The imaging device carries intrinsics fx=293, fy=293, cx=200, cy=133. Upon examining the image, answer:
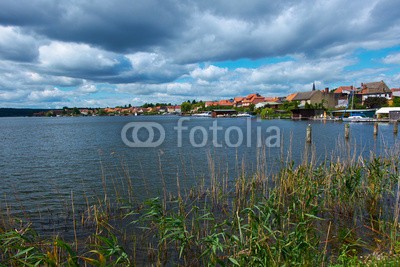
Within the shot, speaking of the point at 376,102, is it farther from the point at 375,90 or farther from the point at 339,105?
the point at 375,90

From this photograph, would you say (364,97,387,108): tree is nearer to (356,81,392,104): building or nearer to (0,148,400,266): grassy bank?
(356,81,392,104): building

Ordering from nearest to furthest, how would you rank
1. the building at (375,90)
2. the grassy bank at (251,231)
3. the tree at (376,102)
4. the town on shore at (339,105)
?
the grassy bank at (251,231)
the town on shore at (339,105)
the tree at (376,102)
the building at (375,90)

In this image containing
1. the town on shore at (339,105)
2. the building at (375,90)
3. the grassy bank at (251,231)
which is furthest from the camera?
the building at (375,90)

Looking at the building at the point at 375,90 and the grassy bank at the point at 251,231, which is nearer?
the grassy bank at the point at 251,231

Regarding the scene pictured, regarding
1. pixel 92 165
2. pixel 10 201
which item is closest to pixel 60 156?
pixel 92 165

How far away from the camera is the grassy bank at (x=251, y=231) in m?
5.60

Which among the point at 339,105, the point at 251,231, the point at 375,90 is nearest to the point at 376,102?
the point at 339,105

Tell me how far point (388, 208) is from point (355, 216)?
6.27ft

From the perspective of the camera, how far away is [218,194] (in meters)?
12.4

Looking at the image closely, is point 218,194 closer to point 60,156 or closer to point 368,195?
point 368,195

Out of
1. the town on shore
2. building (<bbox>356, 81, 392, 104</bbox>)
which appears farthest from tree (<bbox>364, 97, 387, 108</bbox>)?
building (<bbox>356, 81, 392, 104</bbox>)

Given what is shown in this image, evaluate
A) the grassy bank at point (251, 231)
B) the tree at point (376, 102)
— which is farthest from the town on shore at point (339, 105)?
the grassy bank at point (251, 231)

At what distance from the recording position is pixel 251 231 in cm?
574

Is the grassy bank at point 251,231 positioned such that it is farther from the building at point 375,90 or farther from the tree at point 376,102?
the building at point 375,90
